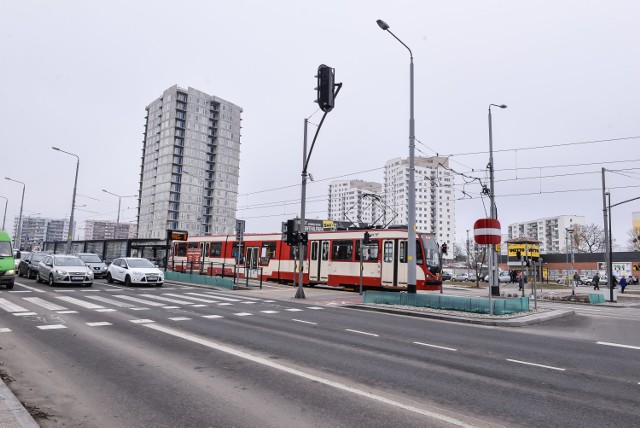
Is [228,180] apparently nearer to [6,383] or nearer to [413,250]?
[413,250]

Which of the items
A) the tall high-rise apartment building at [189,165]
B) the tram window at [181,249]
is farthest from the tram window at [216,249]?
the tall high-rise apartment building at [189,165]

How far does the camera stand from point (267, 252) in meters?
27.5

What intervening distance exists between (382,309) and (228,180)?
96.3 meters

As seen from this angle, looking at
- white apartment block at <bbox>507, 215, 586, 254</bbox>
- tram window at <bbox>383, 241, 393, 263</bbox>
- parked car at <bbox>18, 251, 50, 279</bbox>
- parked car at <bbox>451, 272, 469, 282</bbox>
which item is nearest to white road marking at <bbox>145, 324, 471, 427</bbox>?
tram window at <bbox>383, 241, 393, 263</bbox>

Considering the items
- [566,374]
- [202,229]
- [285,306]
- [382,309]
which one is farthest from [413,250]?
[202,229]

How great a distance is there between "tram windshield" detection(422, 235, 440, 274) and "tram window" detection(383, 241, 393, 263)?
1.62 m

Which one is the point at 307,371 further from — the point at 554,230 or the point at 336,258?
the point at 554,230

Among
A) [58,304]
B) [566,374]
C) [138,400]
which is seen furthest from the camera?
[58,304]

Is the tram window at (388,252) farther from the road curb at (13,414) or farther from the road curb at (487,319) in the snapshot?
the road curb at (13,414)

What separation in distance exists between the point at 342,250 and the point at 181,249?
1703 centimetres

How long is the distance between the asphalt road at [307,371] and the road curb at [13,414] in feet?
0.63

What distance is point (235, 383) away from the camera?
5609 millimetres

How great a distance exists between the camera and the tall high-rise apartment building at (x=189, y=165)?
322ft

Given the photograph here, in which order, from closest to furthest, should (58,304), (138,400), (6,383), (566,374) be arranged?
(138,400), (6,383), (566,374), (58,304)
